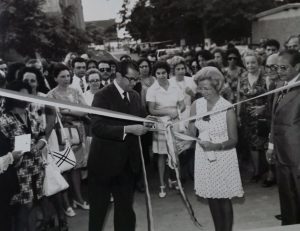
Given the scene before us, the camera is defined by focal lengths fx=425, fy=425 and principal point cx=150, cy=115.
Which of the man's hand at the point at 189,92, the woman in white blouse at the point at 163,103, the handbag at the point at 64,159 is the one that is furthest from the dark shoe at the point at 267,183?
the handbag at the point at 64,159

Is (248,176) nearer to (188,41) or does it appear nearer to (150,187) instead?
(150,187)

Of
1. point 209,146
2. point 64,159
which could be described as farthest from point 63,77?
point 209,146

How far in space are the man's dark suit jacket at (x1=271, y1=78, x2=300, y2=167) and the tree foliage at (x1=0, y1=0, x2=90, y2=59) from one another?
9438 millimetres

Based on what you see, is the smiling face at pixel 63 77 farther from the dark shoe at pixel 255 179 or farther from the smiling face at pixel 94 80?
the dark shoe at pixel 255 179

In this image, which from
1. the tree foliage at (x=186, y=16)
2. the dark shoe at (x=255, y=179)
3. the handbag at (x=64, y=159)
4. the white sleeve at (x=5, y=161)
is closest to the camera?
the white sleeve at (x=5, y=161)

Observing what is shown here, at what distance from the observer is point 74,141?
489 cm

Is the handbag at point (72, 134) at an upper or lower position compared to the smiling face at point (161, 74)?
lower

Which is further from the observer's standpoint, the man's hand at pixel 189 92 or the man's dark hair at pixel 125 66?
the man's hand at pixel 189 92

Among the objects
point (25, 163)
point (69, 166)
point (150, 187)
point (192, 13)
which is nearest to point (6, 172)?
point (25, 163)

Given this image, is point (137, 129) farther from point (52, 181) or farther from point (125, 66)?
point (52, 181)

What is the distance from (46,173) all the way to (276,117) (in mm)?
2134

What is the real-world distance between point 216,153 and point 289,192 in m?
0.78

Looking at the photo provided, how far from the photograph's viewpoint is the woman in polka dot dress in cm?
350

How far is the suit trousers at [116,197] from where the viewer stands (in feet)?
12.6
